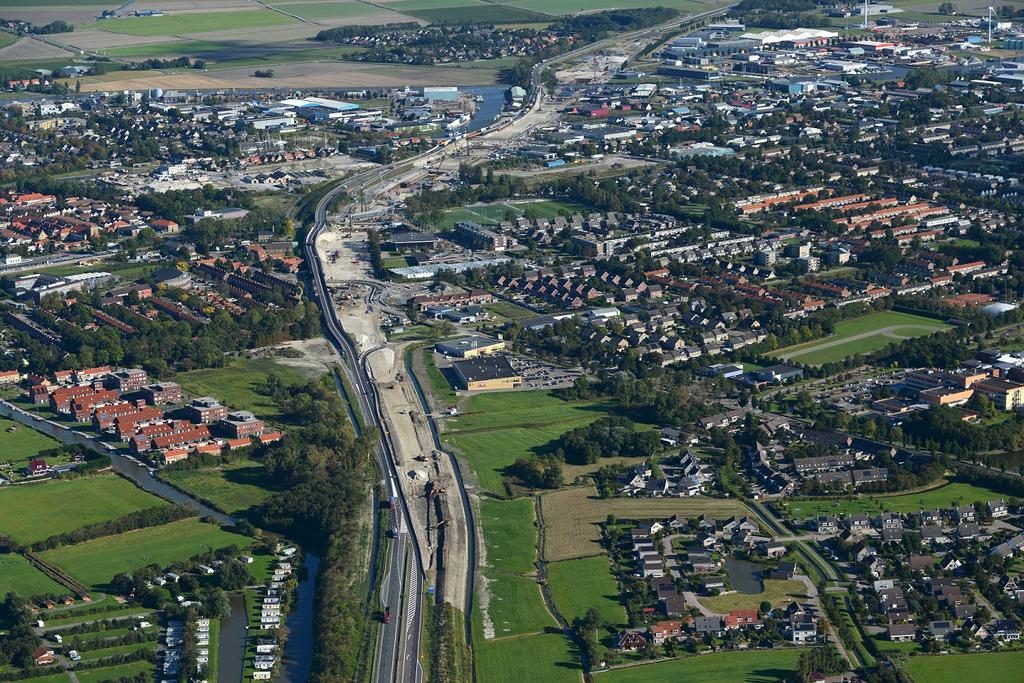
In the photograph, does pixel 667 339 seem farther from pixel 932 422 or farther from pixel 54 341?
pixel 54 341

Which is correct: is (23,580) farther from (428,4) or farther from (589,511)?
(428,4)

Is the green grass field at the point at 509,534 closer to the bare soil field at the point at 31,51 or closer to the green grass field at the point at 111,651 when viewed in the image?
the green grass field at the point at 111,651

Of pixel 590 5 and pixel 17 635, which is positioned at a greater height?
pixel 590 5

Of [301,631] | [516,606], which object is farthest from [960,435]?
[301,631]

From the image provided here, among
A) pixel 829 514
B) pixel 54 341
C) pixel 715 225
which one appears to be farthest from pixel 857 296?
pixel 54 341

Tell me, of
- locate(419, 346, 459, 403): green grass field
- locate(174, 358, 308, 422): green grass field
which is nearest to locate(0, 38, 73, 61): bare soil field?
locate(174, 358, 308, 422): green grass field

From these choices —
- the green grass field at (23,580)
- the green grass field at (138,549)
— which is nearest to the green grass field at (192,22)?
the green grass field at (138,549)
